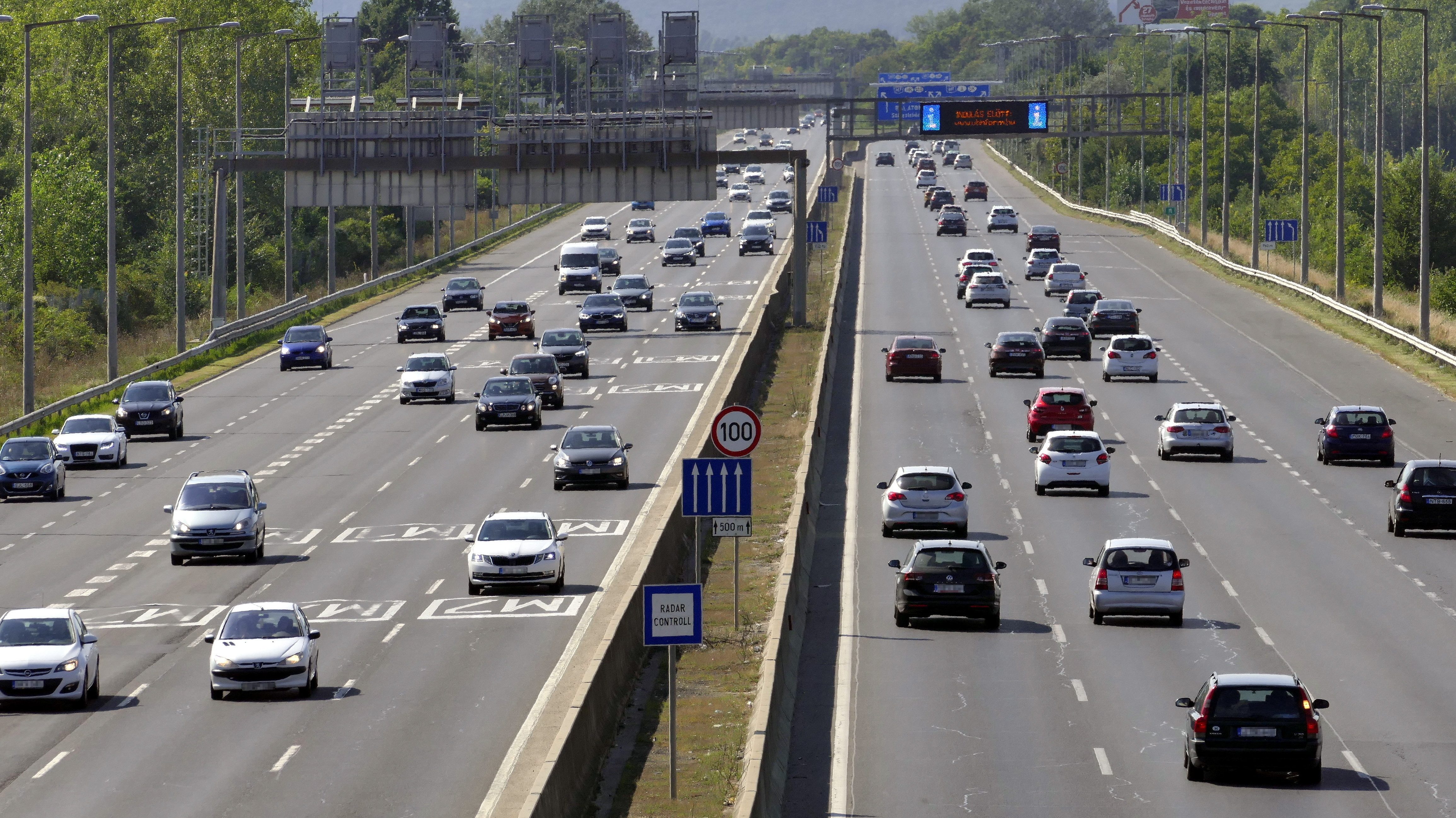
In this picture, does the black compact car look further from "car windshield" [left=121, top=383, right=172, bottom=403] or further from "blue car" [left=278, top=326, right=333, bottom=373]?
"blue car" [left=278, top=326, right=333, bottom=373]

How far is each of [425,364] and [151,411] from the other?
8425 mm

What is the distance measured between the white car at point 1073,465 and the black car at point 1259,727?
21.5m

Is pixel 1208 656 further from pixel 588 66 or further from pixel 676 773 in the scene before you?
pixel 588 66

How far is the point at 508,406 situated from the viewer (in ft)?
174

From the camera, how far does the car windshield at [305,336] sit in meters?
67.6

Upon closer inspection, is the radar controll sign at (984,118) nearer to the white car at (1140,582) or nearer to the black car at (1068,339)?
the black car at (1068,339)

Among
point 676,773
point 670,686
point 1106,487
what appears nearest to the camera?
point 670,686

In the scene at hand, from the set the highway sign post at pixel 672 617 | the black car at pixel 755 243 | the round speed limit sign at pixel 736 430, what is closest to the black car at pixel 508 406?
the round speed limit sign at pixel 736 430

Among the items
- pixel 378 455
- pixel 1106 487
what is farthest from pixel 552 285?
pixel 1106 487

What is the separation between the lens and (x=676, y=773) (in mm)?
21422

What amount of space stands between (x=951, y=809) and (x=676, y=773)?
2.90m

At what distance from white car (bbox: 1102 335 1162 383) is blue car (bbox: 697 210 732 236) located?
57468 mm

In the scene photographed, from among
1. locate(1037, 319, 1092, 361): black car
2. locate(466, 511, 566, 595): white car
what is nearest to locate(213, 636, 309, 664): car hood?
locate(466, 511, 566, 595): white car

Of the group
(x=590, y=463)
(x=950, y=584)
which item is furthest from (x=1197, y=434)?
(x=950, y=584)
